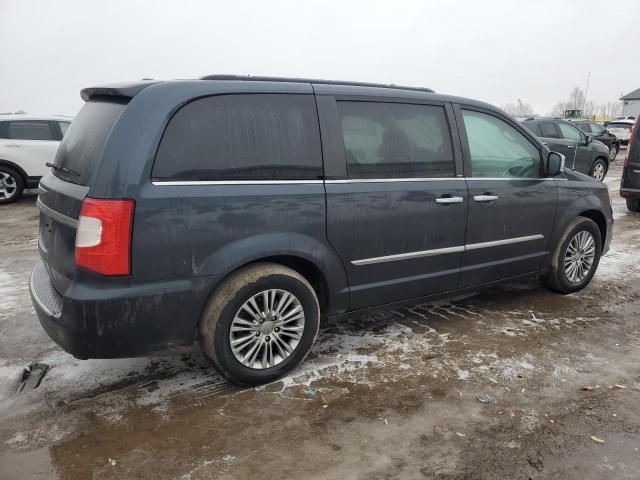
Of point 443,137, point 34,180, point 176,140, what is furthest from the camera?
point 34,180

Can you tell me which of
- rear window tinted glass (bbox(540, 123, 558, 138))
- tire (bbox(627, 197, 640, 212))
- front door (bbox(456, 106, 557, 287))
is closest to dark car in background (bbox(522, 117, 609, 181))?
rear window tinted glass (bbox(540, 123, 558, 138))

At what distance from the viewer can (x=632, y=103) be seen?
224ft

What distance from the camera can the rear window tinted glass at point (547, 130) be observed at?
12797mm

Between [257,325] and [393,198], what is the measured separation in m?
1.24

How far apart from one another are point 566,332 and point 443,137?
72.1 inches

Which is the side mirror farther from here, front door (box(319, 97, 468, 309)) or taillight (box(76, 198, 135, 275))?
taillight (box(76, 198, 135, 275))

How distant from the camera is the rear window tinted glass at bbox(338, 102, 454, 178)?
3314 millimetres

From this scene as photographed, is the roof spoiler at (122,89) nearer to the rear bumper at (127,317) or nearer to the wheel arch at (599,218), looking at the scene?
the rear bumper at (127,317)

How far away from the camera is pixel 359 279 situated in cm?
340

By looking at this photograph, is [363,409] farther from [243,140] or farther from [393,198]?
[243,140]

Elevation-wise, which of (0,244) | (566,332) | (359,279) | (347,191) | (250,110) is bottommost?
(0,244)

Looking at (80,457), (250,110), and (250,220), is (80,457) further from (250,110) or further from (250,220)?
(250,110)

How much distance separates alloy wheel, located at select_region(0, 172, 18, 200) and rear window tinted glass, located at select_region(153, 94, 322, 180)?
28.9 feet

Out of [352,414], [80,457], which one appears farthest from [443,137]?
[80,457]
